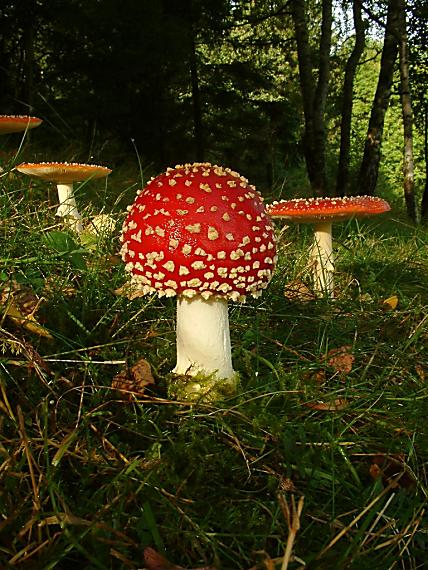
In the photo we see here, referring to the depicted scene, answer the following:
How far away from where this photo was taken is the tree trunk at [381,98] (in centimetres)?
953

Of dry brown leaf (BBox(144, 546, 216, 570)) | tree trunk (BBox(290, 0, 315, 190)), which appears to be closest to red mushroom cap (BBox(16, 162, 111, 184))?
dry brown leaf (BBox(144, 546, 216, 570))

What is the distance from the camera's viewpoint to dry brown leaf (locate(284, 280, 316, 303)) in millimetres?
2890

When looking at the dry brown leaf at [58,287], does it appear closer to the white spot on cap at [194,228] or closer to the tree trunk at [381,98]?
the white spot on cap at [194,228]

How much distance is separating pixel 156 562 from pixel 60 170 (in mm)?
2953

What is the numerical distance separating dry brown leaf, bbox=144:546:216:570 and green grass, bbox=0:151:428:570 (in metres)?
0.03

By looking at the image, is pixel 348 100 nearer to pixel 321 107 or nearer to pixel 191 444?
pixel 321 107

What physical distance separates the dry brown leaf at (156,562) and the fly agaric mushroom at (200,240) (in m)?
0.81

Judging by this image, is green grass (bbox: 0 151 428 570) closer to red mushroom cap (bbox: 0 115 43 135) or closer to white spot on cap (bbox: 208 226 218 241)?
white spot on cap (bbox: 208 226 218 241)

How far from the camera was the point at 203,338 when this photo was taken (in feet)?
6.95

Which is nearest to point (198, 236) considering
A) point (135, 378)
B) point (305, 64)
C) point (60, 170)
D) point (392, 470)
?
point (135, 378)

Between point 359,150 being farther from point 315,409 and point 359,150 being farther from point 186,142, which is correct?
point 315,409

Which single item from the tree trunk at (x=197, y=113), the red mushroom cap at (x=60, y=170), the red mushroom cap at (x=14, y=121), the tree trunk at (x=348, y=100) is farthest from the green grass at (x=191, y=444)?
the tree trunk at (x=348, y=100)

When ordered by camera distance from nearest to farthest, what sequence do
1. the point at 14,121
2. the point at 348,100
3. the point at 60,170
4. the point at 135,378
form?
the point at 135,378, the point at 60,170, the point at 14,121, the point at 348,100

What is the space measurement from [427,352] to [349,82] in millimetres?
12281
